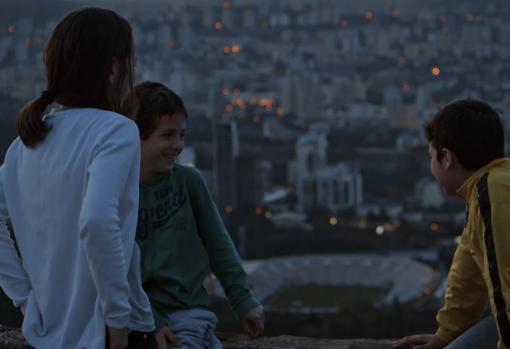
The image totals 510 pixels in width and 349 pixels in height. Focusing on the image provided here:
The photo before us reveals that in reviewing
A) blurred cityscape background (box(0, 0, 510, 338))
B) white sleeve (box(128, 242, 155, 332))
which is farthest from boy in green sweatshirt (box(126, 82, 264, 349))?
blurred cityscape background (box(0, 0, 510, 338))

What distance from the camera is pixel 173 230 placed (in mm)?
1680

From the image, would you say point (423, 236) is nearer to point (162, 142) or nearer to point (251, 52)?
point (251, 52)

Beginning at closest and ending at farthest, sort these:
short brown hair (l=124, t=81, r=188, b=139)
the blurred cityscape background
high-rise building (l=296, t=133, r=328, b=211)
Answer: short brown hair (l=124, t=81, r=188, b=139) → the blurred cityscape background → high-rise building (l=296, t=133, r=328, b=211)

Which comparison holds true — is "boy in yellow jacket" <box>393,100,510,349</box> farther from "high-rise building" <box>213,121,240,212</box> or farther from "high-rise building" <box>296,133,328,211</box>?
"high-rise building" <box>296,133,328,211</box>

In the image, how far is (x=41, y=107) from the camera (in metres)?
1.36

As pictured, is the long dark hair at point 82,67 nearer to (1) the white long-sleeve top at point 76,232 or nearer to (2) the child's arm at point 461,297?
(1) the white long-sleeve top at point 76,232

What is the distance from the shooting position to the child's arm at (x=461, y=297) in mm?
1711

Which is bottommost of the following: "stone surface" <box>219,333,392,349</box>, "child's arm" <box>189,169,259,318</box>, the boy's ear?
"stone surface" <box>219,333,392,349</box>

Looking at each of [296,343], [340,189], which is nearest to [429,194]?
[340,189]

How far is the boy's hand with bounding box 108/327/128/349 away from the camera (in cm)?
130

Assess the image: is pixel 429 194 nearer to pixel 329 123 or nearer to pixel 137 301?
pixel 329 123

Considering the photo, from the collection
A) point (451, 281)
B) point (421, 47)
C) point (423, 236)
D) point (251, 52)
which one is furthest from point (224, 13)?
point (451, 281)

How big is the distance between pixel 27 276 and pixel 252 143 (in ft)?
81.3

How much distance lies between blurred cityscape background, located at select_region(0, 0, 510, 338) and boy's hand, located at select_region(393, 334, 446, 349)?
9226 millimetres
